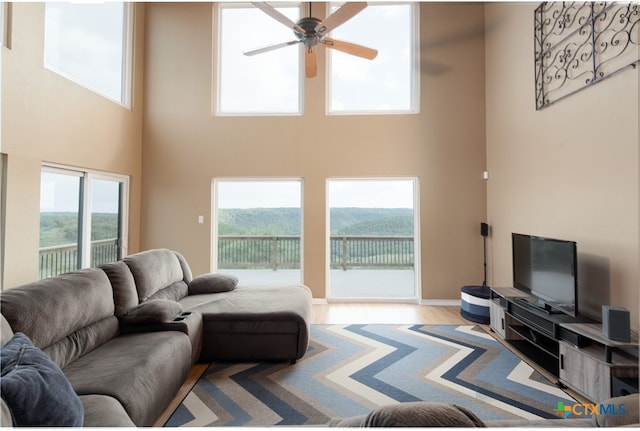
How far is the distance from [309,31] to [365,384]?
305 cm

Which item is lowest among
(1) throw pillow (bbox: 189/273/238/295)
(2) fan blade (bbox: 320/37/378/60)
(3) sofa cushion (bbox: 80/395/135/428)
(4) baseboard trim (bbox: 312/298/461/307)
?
(4) baseboard trim (bbox: 312/298/461/307)

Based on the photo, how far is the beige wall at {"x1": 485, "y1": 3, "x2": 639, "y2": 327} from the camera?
2.32m

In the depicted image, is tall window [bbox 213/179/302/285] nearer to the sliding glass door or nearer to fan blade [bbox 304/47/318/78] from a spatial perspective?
the sliding glass door

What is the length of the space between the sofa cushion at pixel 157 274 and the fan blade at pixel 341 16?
265cm

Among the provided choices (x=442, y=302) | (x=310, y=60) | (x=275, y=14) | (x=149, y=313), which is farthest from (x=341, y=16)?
(x=442, y=302)

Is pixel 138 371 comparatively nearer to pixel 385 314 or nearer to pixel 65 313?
pixel 65 313

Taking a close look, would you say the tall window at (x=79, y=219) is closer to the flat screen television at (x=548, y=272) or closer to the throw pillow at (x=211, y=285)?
the throw pillow at (x=211, y=285)

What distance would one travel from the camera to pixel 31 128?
3018mm

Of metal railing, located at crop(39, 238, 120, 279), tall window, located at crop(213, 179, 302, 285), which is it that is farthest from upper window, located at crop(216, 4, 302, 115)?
metal railing, located at crop(39, 238, 120, 279)

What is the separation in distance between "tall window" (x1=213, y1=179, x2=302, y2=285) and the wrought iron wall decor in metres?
3.37

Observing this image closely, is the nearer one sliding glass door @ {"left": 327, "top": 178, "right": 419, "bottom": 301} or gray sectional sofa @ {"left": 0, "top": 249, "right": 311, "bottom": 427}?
gray sectional sofa @ {"left": 0, "top": 249, "right": 311, "bottom": 427}

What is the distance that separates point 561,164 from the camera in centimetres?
300

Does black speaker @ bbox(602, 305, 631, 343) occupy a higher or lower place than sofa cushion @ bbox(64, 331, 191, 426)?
higher

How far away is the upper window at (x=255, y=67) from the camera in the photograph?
4.80 m
